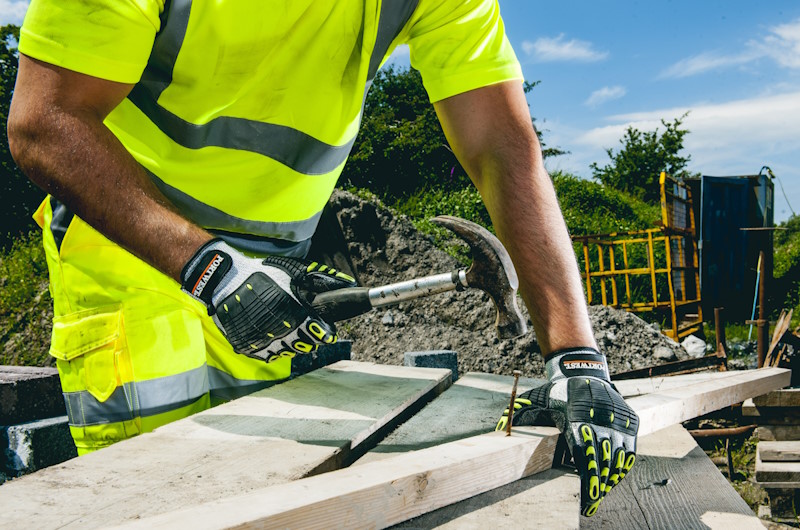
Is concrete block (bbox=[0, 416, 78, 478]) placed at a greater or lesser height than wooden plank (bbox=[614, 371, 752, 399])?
lesser

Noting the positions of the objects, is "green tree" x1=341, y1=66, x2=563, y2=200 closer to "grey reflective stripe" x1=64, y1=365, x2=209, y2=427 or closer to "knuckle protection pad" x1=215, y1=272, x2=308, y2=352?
"grey reflective stripe" x1=64, y1=365, x2=209, y2=427

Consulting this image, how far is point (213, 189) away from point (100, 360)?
2.10 ft

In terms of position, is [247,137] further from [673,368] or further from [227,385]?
[673,368]

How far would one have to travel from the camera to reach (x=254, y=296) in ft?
5.15

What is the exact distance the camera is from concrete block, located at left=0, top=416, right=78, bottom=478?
3.02 meters

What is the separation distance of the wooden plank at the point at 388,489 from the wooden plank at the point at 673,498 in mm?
219

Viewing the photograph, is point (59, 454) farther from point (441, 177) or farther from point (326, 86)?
point (441, 177)

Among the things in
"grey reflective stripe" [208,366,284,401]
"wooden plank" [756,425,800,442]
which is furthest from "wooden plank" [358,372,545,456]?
Answer: "wooden plank" [756,425,800,442]

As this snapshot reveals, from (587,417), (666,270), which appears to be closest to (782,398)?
(587,417)

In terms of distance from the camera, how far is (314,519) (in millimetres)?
1112

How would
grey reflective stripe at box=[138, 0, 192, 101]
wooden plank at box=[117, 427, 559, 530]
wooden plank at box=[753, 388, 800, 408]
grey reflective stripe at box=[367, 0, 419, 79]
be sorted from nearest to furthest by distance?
wooden plank at box=[117, 427, 559, 530], grey reflective stripe at box=[138, 0, 192, 101], grey reflective stripe at box=[367, 0, 419, 79], wooden plank at box=[753, 388, 800, 408]

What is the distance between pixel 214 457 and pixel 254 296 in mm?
395

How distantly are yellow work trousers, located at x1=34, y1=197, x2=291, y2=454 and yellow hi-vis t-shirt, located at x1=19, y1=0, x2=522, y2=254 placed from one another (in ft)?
0.94

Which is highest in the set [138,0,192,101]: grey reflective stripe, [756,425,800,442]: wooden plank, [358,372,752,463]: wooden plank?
[138,0,192,101]: grey reflective stripe
